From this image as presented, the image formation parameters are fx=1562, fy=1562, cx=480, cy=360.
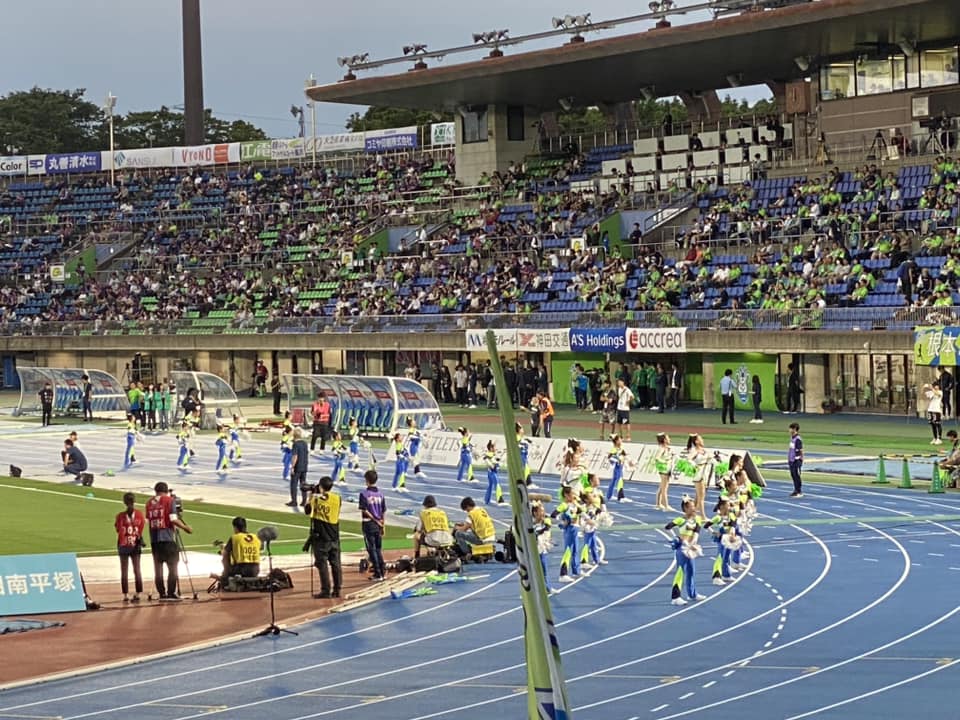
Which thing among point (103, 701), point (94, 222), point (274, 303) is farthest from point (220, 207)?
point (103, 701)

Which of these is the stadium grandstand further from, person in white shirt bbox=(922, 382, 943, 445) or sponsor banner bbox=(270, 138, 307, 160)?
person in white shirt bbox=(922, 382, 943, 445)

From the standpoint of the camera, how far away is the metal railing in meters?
42.2

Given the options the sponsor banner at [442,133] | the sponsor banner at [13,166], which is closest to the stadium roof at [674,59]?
the sponsor banner at [442,133]

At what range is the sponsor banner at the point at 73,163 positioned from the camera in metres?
87.8

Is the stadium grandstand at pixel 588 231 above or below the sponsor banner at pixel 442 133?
below

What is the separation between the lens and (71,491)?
35.8 meters

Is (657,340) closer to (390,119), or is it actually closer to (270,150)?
(270,150)

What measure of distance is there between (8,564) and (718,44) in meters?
38.3

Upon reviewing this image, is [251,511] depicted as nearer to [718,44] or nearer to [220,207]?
[718,44]

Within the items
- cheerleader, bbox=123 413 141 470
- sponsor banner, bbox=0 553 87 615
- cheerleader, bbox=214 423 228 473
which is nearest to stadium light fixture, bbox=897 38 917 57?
cheerleader, bbox=214 423 228 473

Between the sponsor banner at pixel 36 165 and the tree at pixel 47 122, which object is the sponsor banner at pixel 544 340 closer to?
the sponsor banner at pixel 36 165

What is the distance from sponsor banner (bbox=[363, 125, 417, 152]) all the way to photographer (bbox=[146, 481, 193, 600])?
188 ft

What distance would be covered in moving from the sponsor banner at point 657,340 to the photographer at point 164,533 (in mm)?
27120

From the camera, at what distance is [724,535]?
2108cm
